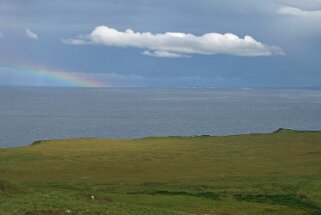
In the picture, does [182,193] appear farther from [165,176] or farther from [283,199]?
[165,176]

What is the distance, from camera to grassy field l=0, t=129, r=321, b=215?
4200cm

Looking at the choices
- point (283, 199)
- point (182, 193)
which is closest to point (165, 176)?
point (182, 193)

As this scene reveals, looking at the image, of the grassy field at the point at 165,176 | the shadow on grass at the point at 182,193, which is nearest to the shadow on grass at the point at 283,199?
the grassy field at the point at 165,176

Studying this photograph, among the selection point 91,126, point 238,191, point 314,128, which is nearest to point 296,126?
point 314,128

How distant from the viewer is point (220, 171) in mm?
71188

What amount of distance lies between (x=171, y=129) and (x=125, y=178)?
11583 centimetres

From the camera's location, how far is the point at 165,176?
68.4 m

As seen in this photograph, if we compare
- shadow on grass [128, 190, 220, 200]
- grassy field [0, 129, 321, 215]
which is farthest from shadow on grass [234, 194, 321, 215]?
shadow on grass [128, 190, 220, 200]

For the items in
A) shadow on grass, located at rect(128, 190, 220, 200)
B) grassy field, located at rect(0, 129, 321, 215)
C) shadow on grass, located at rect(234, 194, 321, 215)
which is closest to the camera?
grassy field, located at rect(0, 129, 321, 215)

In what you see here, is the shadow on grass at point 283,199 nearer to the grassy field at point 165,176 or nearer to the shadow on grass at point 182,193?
the grassy field at point 165,176

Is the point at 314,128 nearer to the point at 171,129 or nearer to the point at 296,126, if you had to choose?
the point at 296,126

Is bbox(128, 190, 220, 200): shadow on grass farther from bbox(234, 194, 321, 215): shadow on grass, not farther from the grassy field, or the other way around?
bbox(234, 194, 321, 215): shadow on grass

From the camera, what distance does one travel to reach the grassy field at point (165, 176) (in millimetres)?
42000

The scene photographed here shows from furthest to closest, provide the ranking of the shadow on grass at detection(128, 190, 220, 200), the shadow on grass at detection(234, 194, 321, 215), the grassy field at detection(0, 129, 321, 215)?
the shadow on grass at detection(128, 190, 220, 200)
the shadow on grass at detection(234, 194, 321, 215)
the grassy field at detection(0, 129, 321, 215)
